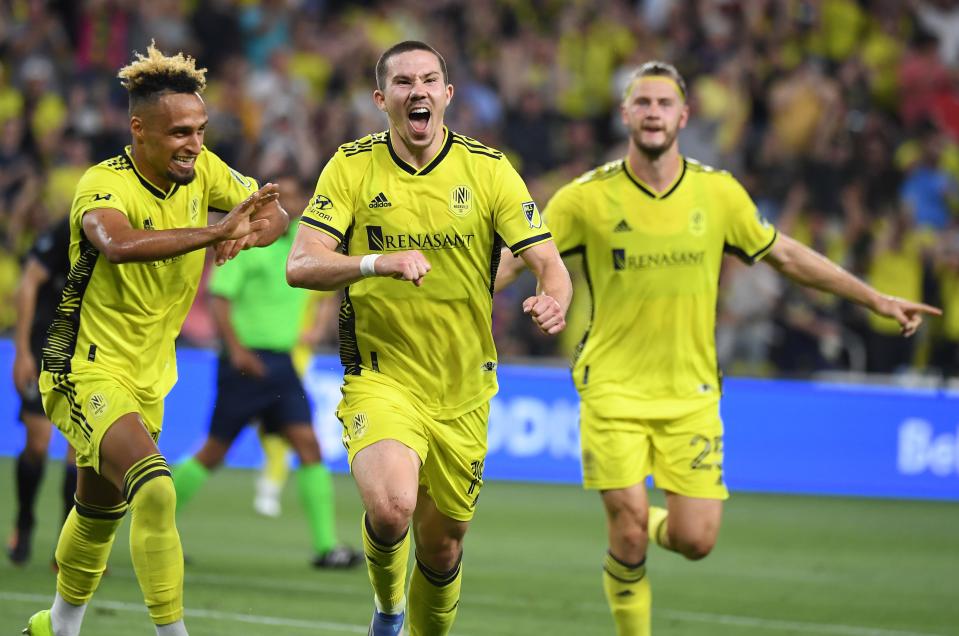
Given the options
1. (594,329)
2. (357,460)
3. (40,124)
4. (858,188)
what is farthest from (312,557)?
(40,124)

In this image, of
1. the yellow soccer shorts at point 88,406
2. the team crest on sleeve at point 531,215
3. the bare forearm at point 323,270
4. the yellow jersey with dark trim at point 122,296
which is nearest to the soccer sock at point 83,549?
the yellow soccer shorts at point 88,406

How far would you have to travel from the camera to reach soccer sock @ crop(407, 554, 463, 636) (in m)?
6.71

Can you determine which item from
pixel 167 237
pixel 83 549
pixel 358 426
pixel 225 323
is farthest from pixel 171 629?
pixel 225 323

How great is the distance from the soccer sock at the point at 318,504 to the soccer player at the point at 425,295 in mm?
3551

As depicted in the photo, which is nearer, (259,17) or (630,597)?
(630,597)

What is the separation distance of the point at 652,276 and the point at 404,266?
222cm

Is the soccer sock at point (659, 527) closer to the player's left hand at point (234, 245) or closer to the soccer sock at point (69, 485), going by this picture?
the player's left hand at point (234, 245)

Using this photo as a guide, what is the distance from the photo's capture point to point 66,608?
694cm

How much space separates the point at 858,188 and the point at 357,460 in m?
11.7

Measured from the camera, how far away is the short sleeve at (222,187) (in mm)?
7250

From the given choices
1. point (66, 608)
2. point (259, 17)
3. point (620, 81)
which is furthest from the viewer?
point (259, 17)

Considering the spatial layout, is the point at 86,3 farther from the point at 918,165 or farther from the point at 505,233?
the point at 505,233

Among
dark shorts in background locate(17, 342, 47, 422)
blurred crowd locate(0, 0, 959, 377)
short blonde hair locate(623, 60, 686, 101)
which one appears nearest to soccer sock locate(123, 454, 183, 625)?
short blonde hair locate(623, 60, 686, 101)

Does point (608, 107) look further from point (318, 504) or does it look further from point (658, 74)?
point (658, 74)
